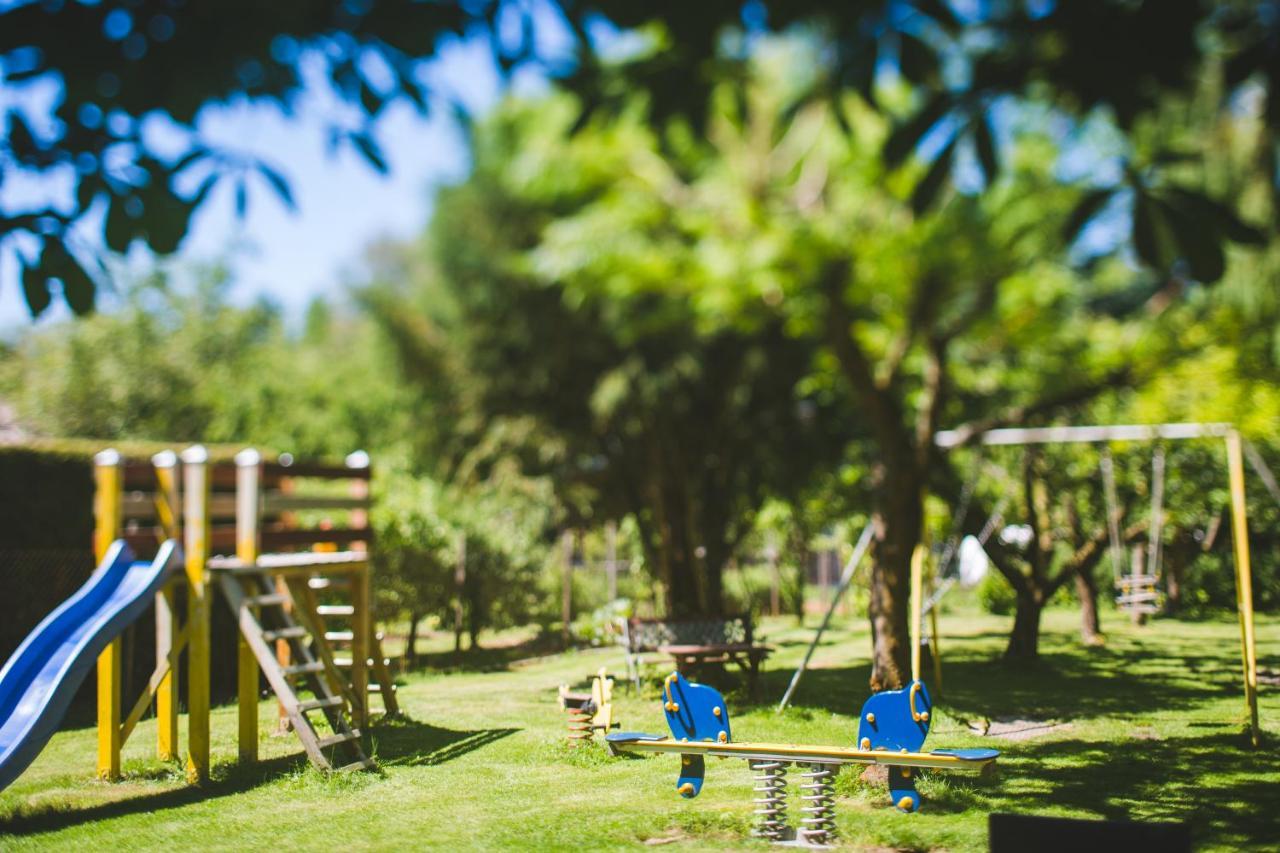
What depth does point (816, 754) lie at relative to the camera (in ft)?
14.5

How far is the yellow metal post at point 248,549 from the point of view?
20.0 feet

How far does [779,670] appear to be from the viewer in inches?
321

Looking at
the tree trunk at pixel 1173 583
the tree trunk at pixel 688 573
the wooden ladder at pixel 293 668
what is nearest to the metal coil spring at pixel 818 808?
the wooden ladder at pixel 293 668

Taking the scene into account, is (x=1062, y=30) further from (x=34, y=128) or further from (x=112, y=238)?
(x=34, y=128)

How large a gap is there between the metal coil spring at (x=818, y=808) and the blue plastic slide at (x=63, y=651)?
334 centimetres

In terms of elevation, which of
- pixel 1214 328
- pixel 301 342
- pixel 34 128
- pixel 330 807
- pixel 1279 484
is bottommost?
pixel 330 807

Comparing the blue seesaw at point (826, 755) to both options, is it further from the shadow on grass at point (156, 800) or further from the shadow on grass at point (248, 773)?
the shadow on grass at point (156, 800)

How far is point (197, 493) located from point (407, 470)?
6904mm

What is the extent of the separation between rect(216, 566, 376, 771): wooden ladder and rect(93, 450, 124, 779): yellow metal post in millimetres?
675

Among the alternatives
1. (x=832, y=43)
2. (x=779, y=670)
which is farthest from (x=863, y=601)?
(x=832, y=43)

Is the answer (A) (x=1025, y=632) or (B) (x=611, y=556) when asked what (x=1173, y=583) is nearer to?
(A) (x=1025, y=632)

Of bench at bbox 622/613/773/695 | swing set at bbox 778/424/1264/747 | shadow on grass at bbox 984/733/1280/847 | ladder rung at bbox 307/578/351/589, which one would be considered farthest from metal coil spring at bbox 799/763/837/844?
ladder rung at bbox 307/578/351/589

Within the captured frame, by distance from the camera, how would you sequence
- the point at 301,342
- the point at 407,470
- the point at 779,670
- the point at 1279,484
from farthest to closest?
the point at 301,342
the point at 407,470
the point at 1279,484
the point at 779,670

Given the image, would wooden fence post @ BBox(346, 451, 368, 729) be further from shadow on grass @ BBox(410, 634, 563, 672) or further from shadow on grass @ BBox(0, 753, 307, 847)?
shadow on grass @ BBox(410, 634, 563, 672)
